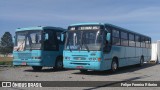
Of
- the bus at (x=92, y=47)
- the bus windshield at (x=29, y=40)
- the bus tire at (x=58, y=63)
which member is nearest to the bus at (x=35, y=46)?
the bus windshield at (x=29, y=40)

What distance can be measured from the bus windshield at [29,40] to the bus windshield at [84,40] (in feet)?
7.79

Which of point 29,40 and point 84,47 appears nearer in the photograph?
point 84,47

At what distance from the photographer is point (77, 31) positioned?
56.4 feet

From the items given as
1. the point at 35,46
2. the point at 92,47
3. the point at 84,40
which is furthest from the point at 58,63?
the point at 92,47

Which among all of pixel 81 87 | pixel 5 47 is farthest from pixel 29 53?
pixel 5 47

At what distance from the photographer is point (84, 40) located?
54.7 feet

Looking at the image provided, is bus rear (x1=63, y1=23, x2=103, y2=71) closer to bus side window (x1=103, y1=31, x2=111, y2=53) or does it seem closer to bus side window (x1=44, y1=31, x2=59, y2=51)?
bus side window (x1=103, y1=31, x2=111, y2=53)

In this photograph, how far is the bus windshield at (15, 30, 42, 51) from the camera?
61.9ft

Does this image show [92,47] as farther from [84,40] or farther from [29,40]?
[29,40]

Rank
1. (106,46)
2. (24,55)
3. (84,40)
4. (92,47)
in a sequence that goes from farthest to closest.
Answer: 1. (24,55)
2. (106,46)
3. (84,40)
4. (92,47)

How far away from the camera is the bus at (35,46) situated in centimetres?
1883

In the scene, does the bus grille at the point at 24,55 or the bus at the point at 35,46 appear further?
the bus grille at the point at 24,55

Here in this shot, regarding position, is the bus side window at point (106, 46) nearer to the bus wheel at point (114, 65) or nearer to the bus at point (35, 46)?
the bus wheel at point (114, 65)

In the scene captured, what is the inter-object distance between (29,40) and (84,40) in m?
4.19
